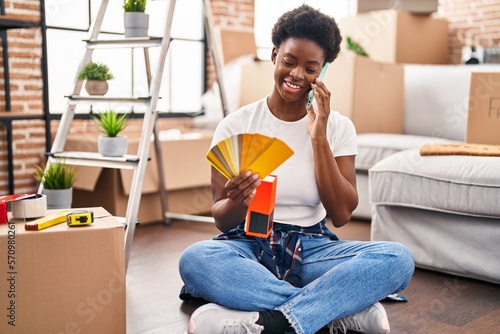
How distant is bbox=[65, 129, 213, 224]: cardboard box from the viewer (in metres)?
3.02

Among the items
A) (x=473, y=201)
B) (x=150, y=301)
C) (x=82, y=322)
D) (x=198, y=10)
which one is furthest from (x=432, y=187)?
(x=198, y=10)

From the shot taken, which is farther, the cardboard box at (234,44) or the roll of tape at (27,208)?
the cardboard box at (234,44)

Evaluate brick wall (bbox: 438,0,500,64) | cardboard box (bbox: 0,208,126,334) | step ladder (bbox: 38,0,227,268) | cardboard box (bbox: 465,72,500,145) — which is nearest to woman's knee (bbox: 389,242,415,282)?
cardboard box (bbox: 0,208,126,334)

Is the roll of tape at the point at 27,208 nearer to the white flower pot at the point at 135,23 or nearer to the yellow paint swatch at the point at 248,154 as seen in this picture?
the yellow paint swatch at the point at 248,154

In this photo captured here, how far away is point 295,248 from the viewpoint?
178 centimetres

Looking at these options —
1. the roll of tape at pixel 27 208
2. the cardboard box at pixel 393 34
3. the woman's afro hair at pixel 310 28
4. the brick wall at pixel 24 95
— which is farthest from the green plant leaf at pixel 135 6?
the cardboard box at pixel 393 34

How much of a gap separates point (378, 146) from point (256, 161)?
1.80 m

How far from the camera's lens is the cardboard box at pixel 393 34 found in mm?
4203

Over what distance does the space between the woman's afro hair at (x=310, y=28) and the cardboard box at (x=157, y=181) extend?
4.71ft

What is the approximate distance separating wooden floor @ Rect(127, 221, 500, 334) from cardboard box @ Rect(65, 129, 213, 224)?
0.43 metres

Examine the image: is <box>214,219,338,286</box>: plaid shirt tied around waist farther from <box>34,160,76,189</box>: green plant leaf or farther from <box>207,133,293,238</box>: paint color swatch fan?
<box>34,160,76,189</box>: green plant leaf

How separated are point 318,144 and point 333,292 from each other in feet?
1.37

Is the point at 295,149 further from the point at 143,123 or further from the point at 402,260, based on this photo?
the point at 143,123

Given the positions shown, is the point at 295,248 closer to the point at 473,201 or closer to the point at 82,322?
the point at 82,322
